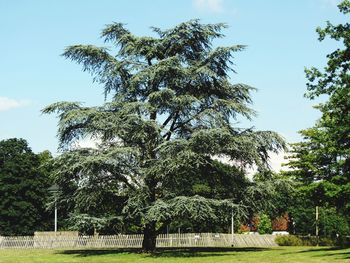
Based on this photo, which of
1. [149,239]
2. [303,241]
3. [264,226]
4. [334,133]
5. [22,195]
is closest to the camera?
[334,133]

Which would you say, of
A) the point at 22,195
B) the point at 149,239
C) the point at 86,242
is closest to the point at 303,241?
the point at 86,242

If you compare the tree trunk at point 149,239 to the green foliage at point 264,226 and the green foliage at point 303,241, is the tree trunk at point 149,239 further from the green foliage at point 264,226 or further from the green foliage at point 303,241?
the green foliage at point 264,226

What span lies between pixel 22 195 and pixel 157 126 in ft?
111

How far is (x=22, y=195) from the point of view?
203ft

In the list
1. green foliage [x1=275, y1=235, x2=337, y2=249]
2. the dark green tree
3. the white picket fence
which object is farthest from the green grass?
the dark green tree

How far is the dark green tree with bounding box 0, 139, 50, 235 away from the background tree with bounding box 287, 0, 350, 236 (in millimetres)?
29541

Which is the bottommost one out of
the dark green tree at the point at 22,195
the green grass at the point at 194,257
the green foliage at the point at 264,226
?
the green grass at the point at 194,257

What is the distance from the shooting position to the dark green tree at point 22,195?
60375mm

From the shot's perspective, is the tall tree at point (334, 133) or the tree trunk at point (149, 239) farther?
the tree trunk at point (149, 239)

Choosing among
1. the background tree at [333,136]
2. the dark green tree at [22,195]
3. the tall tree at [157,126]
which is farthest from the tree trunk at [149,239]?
the dark green tree at [22,195]

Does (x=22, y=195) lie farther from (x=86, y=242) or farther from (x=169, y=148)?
(x=169, y=148)

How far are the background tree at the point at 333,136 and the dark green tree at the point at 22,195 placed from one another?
29541 millimetres

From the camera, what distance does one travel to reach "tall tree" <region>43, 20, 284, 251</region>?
31.7m

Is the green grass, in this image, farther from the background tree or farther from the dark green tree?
the dark green tree
